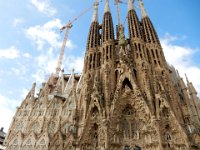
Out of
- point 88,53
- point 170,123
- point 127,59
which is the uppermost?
point 88,53

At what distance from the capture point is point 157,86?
2733 cm

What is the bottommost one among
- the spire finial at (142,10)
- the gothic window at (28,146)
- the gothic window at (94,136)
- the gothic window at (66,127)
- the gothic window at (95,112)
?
the gothic window at (28,146)

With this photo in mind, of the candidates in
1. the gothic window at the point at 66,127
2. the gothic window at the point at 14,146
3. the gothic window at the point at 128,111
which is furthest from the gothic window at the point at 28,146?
→ the gothic window at the point at 128,111

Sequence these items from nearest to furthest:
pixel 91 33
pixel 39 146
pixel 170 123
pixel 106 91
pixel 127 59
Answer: pixel 170 123 < pixel 39 146 < pixel 106 91 < pixel 127 59 < pixel 91 33

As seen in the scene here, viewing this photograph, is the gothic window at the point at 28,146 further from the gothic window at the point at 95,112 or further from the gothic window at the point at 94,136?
the gothic window at the point at 95,112

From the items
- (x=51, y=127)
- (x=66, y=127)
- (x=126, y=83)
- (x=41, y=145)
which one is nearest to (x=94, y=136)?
(x=66, y=127)

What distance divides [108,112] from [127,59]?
9.89 metres

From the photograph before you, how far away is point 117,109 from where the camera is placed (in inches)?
1012

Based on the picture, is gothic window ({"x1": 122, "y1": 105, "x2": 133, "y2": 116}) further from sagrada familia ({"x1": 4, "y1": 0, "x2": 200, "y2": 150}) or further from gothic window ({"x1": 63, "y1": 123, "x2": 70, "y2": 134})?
gothic window ({"x1": 63, "y1": 123, "x2": 70, "y2": 134})

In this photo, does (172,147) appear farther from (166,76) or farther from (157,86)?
(166,76)

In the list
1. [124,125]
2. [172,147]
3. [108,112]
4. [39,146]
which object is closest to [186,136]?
[172,147]

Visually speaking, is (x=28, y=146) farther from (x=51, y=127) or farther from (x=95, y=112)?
(x=95, y=112)

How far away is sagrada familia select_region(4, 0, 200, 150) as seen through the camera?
23203mm

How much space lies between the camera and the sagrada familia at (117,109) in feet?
76.1
